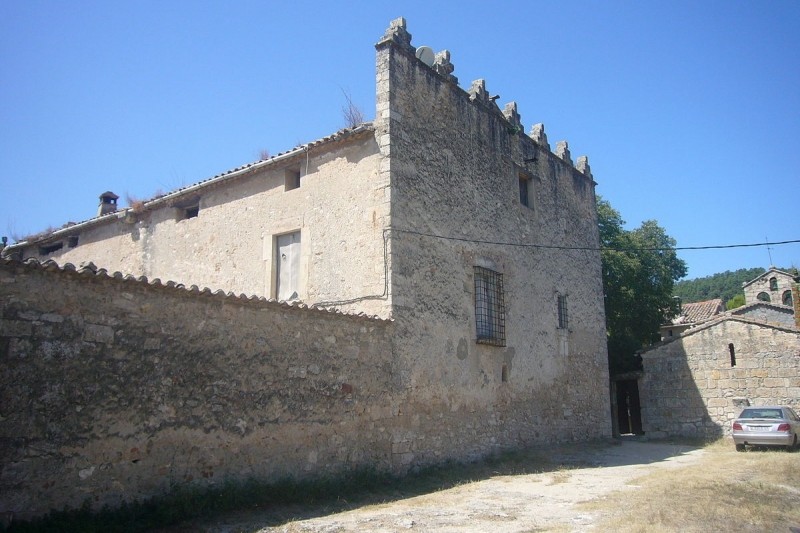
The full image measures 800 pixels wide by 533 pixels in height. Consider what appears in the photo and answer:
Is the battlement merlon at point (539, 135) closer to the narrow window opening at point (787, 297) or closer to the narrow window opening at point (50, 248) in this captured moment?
the narrow window opening at point (50, 248)

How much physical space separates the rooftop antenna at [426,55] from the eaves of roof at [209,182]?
233 centimetres

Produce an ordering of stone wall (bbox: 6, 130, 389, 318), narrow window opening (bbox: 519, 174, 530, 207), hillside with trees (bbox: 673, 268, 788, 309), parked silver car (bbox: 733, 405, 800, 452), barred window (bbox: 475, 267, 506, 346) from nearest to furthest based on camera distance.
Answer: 1. stone wall (bbox: 6, 130, 389, 318)
2. barred window (bbox: 475, 267, 506, 346)
3. parked silver car (bbox: 733, 405, 800, 452)
4. narrow window opening (bbox: 519, 174, 530, 207)
5. hillside with trees (bbox: 673, 268, 788, 309)

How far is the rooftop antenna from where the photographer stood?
12825mm

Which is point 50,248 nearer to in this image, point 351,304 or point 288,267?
Result: point 288,267

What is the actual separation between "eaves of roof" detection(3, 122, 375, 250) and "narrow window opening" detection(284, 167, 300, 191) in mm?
313

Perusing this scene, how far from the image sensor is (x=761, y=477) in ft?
34.6

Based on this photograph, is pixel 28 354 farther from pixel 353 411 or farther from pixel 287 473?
pixel 353 411

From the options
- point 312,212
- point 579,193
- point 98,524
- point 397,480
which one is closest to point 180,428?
point 98,524

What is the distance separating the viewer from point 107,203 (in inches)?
740

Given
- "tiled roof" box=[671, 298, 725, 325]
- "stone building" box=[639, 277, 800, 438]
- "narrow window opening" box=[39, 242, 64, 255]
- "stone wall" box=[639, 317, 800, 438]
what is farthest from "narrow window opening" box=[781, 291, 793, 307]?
"narrow window opening" box=[39, 242, 64, 255]

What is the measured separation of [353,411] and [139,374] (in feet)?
12.0

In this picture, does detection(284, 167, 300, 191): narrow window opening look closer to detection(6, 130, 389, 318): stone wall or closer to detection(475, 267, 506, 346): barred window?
detection(6, 130, 389, 318): stone wall

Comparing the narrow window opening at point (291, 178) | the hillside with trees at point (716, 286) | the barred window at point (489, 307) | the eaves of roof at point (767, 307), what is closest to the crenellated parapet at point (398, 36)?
the narrow window opening at point (291, 178)

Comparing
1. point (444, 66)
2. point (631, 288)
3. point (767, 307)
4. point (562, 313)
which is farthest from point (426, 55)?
point (767, 307)
